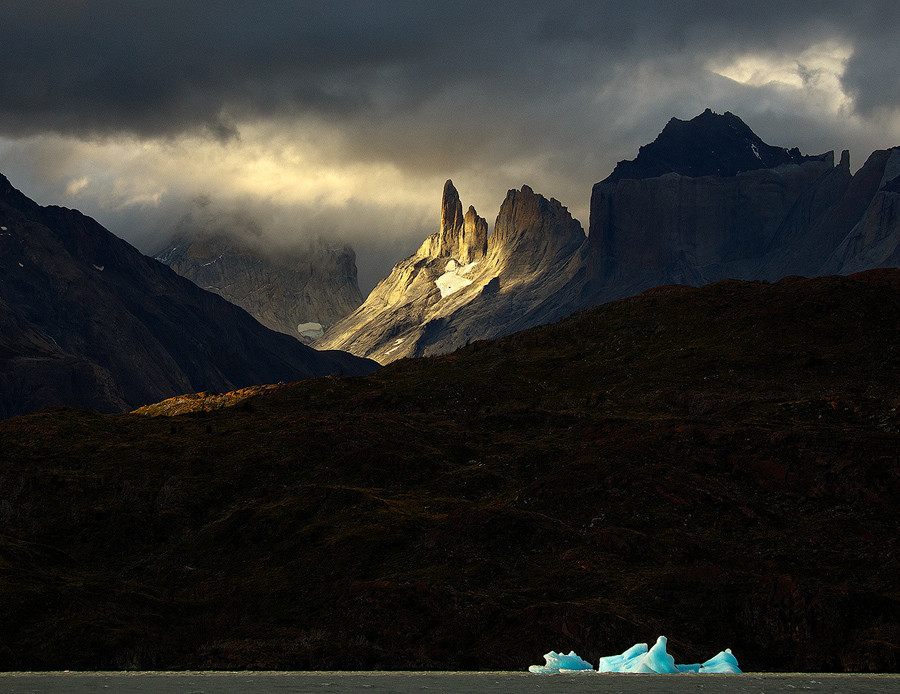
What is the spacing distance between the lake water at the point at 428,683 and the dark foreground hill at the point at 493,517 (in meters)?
4.06

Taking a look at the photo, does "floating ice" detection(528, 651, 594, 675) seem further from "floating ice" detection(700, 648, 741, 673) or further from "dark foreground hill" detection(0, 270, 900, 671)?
"floating ice" detection(700, 648, 741, 673)

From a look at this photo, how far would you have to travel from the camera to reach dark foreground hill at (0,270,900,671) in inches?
1603

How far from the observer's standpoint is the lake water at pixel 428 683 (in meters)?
29.9

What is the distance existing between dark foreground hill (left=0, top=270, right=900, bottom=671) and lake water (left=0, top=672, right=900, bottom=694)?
4.06m

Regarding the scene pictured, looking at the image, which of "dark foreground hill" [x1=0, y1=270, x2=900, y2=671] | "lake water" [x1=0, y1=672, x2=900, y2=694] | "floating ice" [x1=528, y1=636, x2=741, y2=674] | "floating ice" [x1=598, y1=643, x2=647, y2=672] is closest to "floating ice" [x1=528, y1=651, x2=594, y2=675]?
"floating ice" [x1=528, y1=636, x2=741, y2=674]

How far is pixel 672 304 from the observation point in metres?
110

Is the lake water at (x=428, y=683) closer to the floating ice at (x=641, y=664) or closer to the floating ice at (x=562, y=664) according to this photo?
the floating ice at (x=562, y=664)

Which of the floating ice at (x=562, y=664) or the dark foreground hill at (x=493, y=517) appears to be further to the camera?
the dark foreground hill at (x=493, y=517)

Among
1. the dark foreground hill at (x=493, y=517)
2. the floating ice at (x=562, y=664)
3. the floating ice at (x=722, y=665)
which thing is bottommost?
the floating ice at (x=722, y=665)

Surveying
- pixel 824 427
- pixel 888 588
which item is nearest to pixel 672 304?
pixel 824 427

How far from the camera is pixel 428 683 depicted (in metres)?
32.4

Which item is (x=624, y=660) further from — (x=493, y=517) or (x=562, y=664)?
(x=493, y=517)

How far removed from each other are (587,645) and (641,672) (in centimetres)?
622

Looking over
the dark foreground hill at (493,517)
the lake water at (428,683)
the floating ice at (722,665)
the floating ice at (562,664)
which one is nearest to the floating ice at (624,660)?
the floating ice at (562,664)
